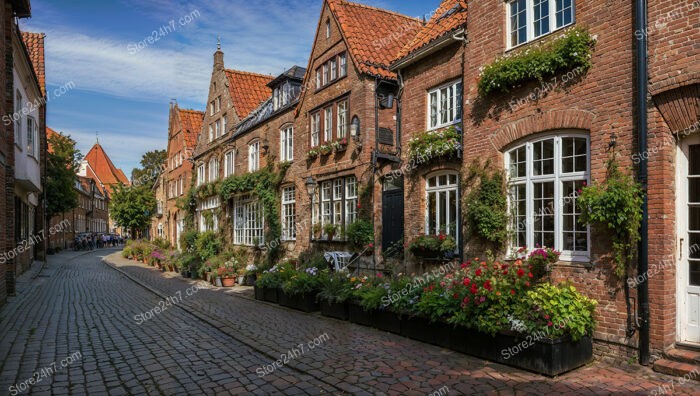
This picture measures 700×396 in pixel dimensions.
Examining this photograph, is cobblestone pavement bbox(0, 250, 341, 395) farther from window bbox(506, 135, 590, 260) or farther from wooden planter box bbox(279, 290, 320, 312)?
window bbox(506, 135, 590, 260)

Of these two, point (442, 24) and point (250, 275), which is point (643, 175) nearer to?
point (442, 24)

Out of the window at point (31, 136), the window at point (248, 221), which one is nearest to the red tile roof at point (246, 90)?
the window at point (248, 221)

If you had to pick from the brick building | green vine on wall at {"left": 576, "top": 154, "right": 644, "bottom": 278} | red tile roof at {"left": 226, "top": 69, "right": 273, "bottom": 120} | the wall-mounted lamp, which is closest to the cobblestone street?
green vine on wall at {"left": 576, "top": 154, "right": 644, "bottom": 278}

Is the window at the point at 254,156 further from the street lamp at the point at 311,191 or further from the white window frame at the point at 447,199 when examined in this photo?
the white window frame at the point at 447,199

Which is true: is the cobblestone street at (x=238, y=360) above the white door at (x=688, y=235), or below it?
below

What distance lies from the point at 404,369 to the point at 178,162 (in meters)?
32.7

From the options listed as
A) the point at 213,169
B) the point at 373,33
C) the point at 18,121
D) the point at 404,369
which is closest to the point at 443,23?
the point at 373,33

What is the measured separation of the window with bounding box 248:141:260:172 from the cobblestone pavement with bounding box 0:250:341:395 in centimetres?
1016

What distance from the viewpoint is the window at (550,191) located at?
795 cm

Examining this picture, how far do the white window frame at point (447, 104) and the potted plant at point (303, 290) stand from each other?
4.55 metres

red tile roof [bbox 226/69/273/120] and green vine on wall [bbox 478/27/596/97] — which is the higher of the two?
red tile roof [bbox 226/69/273/120]

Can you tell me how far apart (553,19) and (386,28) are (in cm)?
931

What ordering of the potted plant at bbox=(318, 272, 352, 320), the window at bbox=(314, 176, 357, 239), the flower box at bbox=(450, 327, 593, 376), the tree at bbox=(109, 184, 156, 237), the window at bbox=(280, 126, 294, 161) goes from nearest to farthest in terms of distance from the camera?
the flower box at bbox=(450, 327, 593, 376) < the potted plant at bbox=(318, 272, 352, 320) < the window at bbox=(314, 176, 357, 239) < the window at bbox=(280, 126, 294, 161) < the tree at bbox=(109, 184, 156, 237)

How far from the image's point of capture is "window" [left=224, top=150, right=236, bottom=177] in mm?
24969
